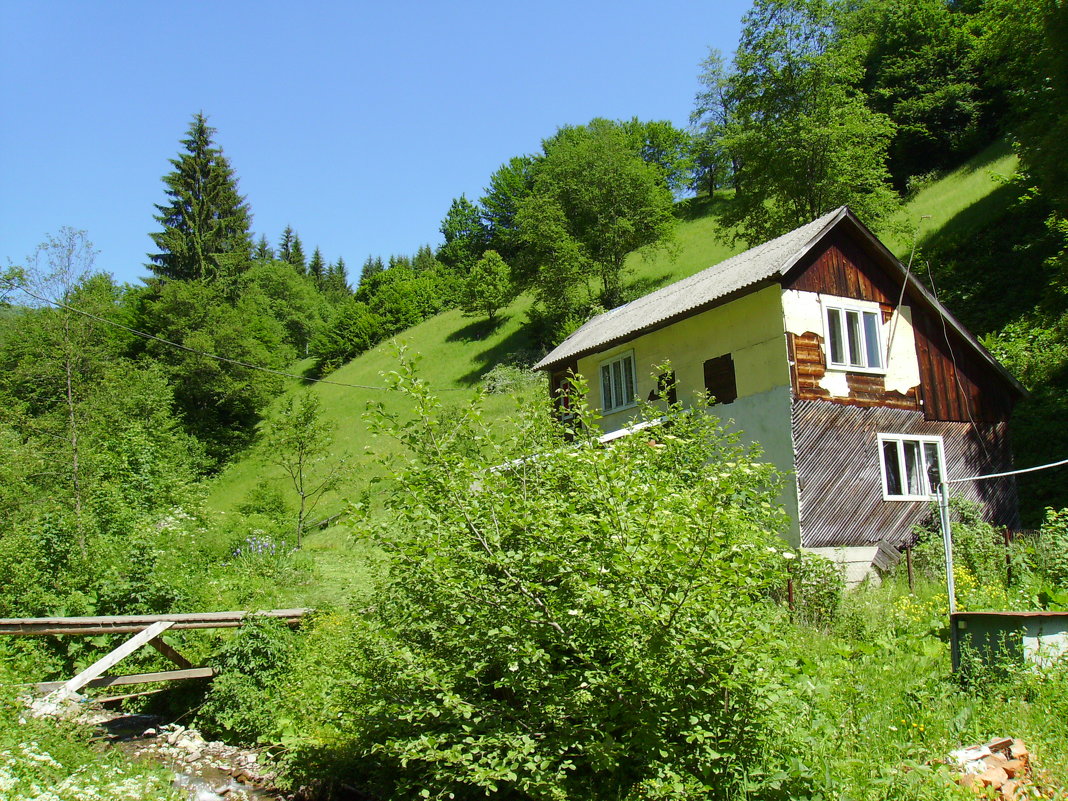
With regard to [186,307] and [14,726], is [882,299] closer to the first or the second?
[14,726]

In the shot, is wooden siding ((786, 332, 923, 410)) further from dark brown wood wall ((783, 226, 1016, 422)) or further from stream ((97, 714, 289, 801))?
stream ((97, 714, 289, 801))

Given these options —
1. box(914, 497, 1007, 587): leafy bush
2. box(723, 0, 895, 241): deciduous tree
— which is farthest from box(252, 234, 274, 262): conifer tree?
box(914, 497, 1007, 587): leafy bush

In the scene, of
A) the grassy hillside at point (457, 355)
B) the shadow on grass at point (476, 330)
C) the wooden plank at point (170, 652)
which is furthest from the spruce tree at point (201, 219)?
the wooden plank at point (170, 652)

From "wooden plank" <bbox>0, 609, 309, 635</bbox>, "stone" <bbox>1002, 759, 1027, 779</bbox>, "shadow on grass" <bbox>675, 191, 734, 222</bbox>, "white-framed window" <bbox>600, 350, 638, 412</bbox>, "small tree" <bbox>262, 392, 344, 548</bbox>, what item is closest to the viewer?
"stone" <bbox>1002, 759, 1027, 779</bbox>

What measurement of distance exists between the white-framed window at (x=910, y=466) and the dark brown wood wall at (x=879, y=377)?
740 millimetres

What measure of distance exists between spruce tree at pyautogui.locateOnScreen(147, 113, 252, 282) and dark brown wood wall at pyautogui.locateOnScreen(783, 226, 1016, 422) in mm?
51384

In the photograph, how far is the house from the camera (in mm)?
15297

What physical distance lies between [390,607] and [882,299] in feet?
47.4

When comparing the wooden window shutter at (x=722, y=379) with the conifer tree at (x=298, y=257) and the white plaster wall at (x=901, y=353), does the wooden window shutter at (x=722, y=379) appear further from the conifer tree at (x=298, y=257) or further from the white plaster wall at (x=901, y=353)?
the conifer tree at (x=298, y=257)

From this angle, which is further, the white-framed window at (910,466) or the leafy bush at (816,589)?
the white-framed window at (910,466)

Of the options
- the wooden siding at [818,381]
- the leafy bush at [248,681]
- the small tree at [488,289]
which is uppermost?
the small tree at [488,289]

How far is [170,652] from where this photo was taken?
12.8m

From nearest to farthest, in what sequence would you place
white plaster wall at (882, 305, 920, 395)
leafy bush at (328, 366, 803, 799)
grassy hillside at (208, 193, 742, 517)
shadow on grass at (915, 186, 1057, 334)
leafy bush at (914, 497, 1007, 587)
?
leafy bush at (328, 366, 803, 799)
leafy bush at (914, 497, 1007, 587)
white plaster wall at (882, 305, 920, 395)
shadow on grass at (915, 186, 1057, 334)
grassy hillside at (208, 193, 742, 517)

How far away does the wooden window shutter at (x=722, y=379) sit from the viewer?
1675 cm
